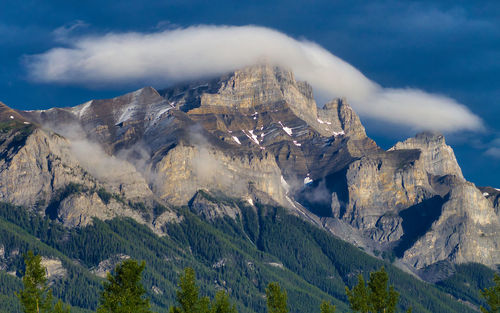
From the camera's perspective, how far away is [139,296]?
171875 millimetres

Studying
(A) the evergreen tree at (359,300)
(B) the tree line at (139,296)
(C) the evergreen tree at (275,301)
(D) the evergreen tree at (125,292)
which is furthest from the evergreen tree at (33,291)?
(A) the evergreen tree at (359,300)

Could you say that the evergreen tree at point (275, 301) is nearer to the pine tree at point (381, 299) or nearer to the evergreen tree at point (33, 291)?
the pine tree at point (381, 299)

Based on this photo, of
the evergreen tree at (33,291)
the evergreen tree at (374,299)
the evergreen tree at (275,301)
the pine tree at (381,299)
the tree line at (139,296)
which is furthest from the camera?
the evergreen tree at (275,301)

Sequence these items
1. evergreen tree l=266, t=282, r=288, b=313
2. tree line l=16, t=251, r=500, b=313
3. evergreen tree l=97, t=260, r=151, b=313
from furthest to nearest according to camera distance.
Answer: evergreen tree l=266, t=282, r=288, b=313
evergreen tree l=97, t=260, r=151, b=313
tree line l=16, t=251, r=500, b=313

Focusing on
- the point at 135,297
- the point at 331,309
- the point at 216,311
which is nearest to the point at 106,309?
the point at 135,297

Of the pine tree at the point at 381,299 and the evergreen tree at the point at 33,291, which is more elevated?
the evergreen tree at the point at 33,291

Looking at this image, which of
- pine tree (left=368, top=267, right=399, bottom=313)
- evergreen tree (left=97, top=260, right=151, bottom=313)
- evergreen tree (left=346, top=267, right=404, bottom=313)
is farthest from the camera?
pine tree (left=368, top=267, right=399, bottom=313)

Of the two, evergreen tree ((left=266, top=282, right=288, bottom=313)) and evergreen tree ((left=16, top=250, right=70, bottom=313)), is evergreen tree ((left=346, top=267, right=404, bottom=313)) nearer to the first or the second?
evergreen tree ((left=266, top=282, right=288, bottom=313))

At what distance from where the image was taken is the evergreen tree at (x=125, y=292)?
168m

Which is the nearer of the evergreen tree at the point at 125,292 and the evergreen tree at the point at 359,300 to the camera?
the evergreen tree at the point at 125,292

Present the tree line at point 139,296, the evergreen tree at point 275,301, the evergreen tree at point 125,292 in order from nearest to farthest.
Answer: the tree line at point 139,296 → the evergreen tree at point 125,292 → the evergreen tree at point 275,301

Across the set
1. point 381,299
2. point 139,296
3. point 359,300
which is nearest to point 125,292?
point 139,296

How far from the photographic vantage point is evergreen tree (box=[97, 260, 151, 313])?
551 ft

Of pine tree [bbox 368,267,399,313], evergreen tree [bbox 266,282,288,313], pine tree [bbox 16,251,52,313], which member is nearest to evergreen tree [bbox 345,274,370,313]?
pine tree [bbox 368,267,399,313]
